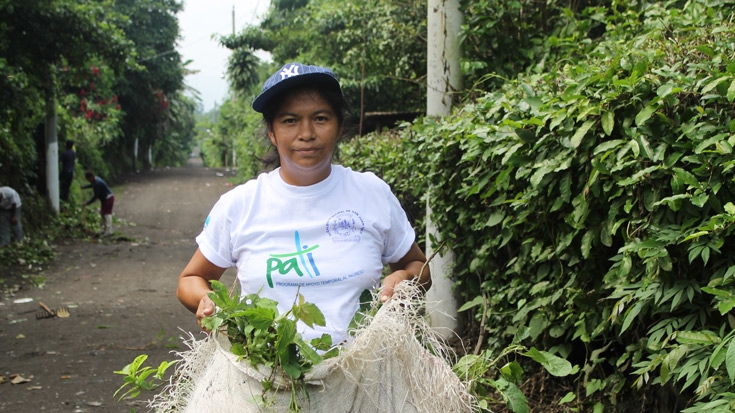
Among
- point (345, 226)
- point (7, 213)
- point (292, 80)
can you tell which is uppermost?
point (292, 80)

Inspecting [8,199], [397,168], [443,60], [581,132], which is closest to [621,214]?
[581,132]

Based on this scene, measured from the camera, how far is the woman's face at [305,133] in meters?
2.28

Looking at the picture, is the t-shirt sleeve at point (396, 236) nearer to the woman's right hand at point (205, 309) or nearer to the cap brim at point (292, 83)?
the cap brim at point (292, 83)

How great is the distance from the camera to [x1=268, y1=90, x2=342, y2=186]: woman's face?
7.47 ft

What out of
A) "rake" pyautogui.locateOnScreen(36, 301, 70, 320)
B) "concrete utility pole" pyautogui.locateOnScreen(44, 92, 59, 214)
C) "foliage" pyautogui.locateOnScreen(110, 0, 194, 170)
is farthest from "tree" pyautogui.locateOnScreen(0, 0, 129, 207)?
"foliage" pyautogui.locateOnScreen(110, 0, 194, 170)

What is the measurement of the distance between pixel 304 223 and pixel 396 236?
36 cm

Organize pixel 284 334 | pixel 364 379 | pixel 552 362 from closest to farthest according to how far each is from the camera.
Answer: pixel 284 334, pixel 364 379, pixel 552 362

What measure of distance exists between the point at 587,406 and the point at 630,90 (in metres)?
1.63

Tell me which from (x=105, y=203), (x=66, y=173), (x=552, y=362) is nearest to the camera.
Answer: (x=552, y=362)

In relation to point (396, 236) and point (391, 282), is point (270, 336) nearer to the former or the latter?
point (391, 282)

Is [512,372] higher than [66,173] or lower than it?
higher

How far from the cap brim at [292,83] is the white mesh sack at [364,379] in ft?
2.33

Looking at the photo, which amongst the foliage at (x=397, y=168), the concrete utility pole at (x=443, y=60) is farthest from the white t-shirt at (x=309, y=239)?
the concrete utility pole at (x=443, y=60)

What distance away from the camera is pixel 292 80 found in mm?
2252
